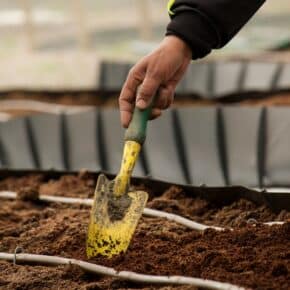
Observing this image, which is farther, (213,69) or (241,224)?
(213,69)

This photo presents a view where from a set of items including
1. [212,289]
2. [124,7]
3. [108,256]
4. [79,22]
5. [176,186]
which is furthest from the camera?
[124,7]

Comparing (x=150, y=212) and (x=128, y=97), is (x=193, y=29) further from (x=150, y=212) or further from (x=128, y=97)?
(x=150, y=212)

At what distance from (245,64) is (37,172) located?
2.97 m

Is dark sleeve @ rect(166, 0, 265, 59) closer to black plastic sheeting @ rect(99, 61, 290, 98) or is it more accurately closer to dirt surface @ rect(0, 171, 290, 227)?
dirt surface @ rect(0, 171, 290, 227)

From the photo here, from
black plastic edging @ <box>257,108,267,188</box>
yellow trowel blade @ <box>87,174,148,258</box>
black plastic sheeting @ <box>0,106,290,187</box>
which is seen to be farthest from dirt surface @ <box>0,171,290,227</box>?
black plastic edging @ <box>257,108,267,188</box>

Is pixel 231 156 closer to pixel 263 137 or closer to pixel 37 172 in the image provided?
pixel 263 137

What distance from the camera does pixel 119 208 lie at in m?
2.39

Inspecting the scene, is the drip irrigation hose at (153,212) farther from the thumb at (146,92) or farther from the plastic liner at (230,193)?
the thumb at (146,92)

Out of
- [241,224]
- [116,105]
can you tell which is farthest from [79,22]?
[241,224]

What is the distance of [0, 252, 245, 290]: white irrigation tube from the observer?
1979 millimetres

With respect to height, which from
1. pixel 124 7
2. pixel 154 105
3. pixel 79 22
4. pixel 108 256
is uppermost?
pixel 154 105

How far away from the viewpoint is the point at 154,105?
238 centimetres

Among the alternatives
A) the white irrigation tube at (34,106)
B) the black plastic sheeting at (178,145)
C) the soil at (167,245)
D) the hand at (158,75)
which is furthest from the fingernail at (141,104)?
the white irrigation tube at (34,106)

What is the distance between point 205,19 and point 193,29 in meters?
0.04
